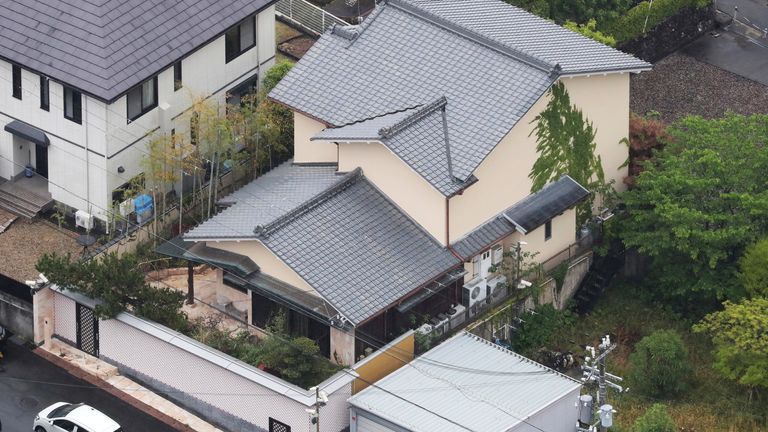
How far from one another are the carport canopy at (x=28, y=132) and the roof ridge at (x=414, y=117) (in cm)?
1636

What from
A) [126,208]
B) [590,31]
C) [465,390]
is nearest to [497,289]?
[465,390]

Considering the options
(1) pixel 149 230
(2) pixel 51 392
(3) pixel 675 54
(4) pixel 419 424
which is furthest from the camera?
(3) pixel 675 54

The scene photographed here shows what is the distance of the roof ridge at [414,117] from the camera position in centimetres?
8200

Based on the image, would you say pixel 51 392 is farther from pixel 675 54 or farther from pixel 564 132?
pixel 675 54

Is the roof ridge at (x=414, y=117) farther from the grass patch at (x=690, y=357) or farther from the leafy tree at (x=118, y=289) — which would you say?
the grass patch at (x=690, y=357)

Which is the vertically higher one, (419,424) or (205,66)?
(205,66)

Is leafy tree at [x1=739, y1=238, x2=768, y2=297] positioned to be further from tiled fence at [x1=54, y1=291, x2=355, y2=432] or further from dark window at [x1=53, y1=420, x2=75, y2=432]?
dark window at [x1=53, y1=420, x2=75, y2=432]

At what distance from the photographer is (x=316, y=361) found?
7862cm

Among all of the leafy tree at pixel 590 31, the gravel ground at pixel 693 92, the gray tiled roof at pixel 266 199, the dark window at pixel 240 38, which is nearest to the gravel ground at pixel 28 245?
the gray tiled roof at pixel 266 199

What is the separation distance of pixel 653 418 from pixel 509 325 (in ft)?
34.4

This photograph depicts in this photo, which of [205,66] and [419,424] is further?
[205,66]

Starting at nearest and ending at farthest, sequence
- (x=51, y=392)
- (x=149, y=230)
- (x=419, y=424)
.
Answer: (x=419, y=424) < (x=51, y=392) < (x=149, y=230)

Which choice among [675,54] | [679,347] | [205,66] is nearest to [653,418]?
[679,347]

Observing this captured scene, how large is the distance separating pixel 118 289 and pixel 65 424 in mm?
6214
